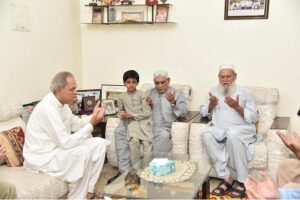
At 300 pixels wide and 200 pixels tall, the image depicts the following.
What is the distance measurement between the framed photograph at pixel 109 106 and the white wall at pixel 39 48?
684 mm

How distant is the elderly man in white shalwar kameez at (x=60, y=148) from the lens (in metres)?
2.79

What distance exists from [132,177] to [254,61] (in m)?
2.16

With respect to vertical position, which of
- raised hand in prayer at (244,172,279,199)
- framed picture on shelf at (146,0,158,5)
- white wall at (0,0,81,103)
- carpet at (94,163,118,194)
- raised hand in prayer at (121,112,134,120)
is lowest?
carpet at (94,163,118,194)

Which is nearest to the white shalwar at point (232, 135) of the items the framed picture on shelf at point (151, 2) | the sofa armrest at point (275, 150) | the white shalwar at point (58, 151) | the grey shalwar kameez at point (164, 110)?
the sofa armrest at point (275, 150)

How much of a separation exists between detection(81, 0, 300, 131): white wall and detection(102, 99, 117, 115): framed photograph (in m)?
0.50

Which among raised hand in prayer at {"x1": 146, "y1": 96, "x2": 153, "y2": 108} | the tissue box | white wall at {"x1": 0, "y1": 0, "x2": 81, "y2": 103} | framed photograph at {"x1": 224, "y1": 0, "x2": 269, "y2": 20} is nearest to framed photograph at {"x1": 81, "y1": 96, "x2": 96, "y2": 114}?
white wall at {"x1": 0, "y1": 0, "x2": 81, "y2": 103}

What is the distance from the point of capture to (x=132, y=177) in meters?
2.64

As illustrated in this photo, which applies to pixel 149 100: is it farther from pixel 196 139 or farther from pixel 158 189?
pixel 158 189

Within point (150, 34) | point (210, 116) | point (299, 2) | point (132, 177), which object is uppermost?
point (299, 2)

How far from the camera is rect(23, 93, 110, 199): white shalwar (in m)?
2.79

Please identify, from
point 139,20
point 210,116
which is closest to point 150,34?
point 139,20

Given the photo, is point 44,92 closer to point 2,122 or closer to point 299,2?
point 2,122

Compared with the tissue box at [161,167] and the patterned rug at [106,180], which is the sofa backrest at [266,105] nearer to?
the patterned rug at [106,180]

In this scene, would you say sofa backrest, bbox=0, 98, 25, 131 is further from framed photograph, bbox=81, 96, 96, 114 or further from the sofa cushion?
framed photograph, bbox=81, 96, 96, 114
